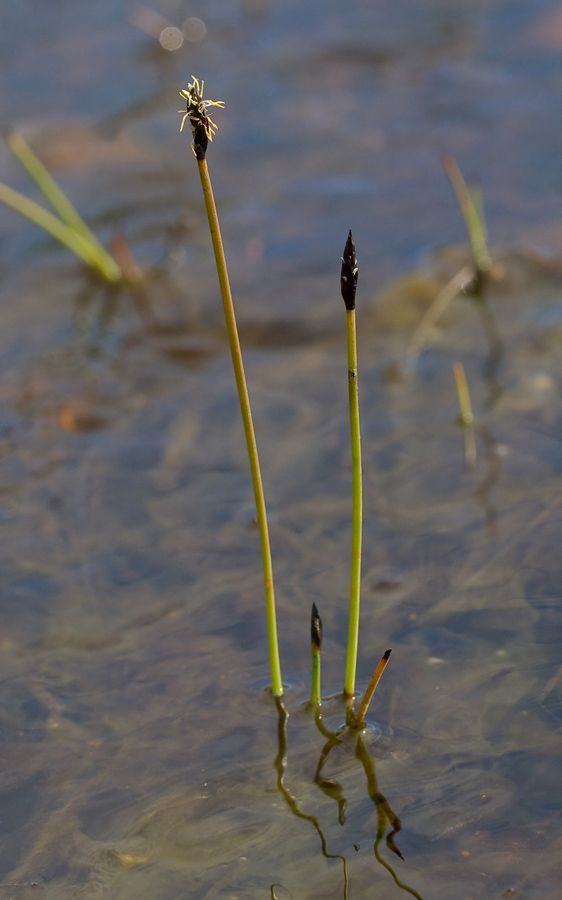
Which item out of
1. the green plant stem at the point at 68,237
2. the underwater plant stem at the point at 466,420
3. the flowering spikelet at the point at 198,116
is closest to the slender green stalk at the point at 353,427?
the flowering spikelet at the point at 198,116

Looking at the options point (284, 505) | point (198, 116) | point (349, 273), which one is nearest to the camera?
point (198, 116)

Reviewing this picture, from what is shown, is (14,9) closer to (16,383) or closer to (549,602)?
(16,383)

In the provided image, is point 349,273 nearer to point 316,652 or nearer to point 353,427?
point 353,427

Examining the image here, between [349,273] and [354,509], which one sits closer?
[349,273]

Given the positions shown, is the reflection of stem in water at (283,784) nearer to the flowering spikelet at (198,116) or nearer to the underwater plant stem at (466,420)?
the underwater plant stem at (466,420)

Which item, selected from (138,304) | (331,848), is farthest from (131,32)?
(331,848)

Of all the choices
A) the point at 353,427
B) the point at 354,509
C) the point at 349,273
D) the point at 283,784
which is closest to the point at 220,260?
the point at 349,273

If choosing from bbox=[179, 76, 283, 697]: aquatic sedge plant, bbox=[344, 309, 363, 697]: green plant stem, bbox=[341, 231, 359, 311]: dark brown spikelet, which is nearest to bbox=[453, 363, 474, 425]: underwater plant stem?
bbox=[344, 309, 363, 697]: green plant stem
